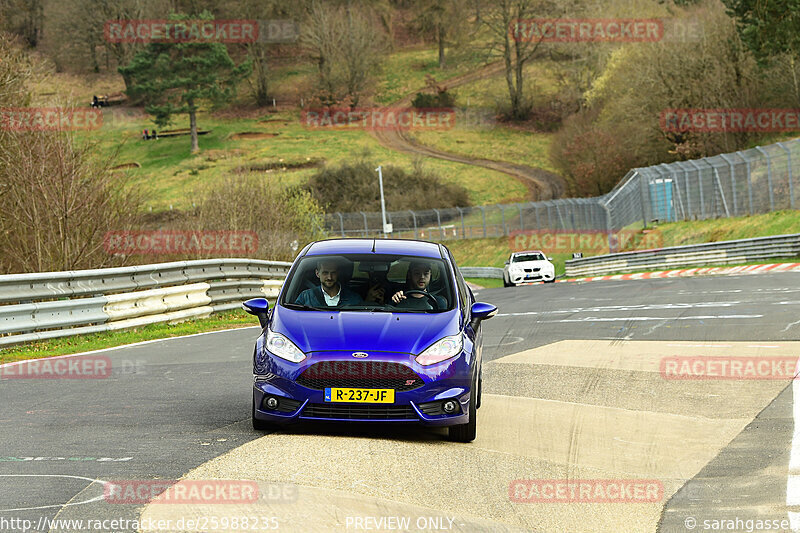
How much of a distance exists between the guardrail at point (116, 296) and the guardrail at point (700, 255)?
1774 cm

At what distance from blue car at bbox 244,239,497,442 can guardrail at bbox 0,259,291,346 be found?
7.16 m

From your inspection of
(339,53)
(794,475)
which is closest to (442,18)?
(339,53)

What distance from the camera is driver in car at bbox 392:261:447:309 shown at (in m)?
8.52

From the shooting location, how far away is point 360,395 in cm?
748

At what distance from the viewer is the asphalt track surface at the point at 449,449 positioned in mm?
5652

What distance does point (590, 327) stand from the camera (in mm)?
17000

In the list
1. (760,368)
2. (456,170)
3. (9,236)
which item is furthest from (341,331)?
(456,170)

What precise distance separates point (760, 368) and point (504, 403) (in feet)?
11.6
